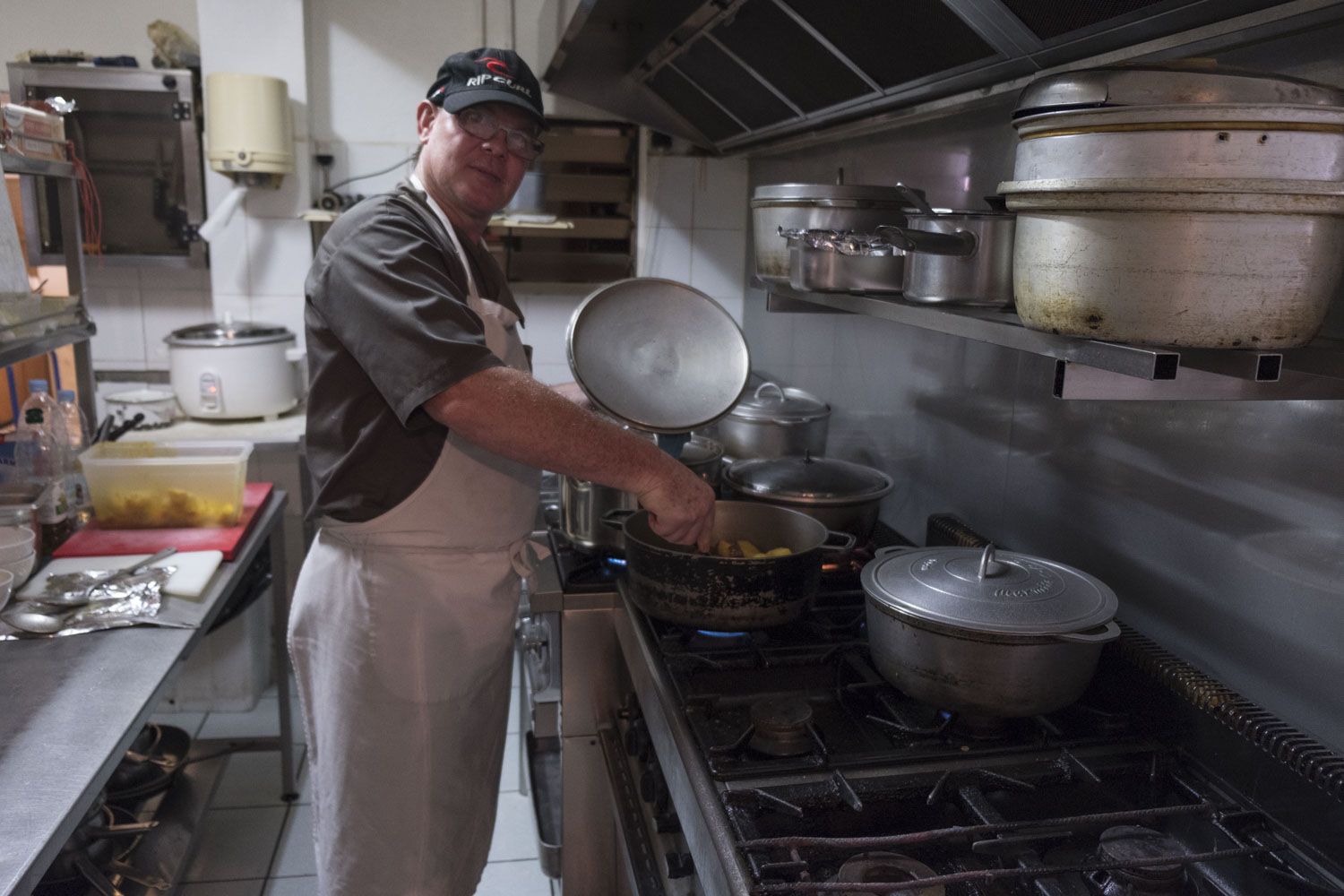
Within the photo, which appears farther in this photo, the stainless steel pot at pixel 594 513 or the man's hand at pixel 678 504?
the stainless steel pot at pixel 594 513

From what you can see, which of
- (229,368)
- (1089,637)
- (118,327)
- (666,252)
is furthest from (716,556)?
(118,327)

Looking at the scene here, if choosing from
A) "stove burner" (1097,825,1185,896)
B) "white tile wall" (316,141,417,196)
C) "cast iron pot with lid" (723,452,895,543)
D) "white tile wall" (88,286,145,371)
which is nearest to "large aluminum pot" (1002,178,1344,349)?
"stove burner" (1097,825,1185,896)

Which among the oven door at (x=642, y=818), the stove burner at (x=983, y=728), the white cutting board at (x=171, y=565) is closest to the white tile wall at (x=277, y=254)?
the white cutting board at (x=171, y=565)

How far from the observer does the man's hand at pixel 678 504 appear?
1.35m

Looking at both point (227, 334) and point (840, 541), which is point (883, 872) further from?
point (227, 334)

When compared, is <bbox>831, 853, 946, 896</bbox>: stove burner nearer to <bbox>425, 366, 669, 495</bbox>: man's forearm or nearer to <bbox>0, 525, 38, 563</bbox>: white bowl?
<bbox>425, 366, 669, 495</bbox>: man's forearm

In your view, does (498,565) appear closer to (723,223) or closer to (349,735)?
(349,735)

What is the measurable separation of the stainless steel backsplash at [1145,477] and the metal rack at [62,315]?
5.50ft

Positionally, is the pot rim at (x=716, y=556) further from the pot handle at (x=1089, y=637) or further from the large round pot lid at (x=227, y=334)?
the large round pot lid at (x=227, y=334)

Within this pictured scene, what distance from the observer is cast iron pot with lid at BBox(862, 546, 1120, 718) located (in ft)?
3.59

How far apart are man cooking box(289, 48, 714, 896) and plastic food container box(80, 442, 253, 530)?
0.62 m

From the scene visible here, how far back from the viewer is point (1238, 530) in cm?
114

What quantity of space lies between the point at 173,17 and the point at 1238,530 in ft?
11.1

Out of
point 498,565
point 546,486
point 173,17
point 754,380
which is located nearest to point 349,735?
point 498,565
